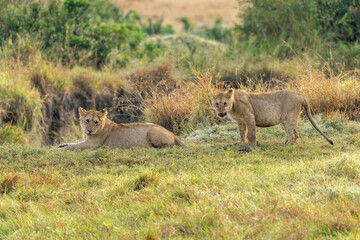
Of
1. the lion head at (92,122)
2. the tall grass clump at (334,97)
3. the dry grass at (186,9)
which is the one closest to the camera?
the lion head at (92,122)

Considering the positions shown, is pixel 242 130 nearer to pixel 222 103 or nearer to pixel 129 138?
pixel 222 103

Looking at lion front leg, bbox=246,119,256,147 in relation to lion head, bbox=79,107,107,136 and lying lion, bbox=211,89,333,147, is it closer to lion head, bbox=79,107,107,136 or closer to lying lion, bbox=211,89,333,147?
lying lion, bbox=211,89,333,147

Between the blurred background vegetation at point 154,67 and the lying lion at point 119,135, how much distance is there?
2.43 metres

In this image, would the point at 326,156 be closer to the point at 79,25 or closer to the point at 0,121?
the point at 0,121

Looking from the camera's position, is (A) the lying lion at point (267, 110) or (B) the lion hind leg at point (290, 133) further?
(B) the lion hind leg at point (290, 133)

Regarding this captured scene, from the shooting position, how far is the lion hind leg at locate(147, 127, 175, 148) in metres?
8.88

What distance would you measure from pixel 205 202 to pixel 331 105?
6734 millimetres

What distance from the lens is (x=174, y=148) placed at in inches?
340

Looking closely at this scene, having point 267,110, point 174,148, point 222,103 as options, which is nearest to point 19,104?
point 174,148

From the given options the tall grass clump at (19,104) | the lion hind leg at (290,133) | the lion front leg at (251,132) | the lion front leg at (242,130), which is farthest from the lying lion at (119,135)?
the tall grass clump at (19,104)

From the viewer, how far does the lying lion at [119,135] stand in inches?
351

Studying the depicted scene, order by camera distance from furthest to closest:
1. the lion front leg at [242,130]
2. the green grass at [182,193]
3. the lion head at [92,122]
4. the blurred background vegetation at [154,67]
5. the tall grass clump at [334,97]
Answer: the blurred background vegetation at [154,67] → the tall grass clump at [334,97] → the lion front leg at [242,130] → the lion head at [92,122] → the green grass at [182,193]

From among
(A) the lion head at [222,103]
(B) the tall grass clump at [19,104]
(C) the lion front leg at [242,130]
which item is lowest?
(B) the tall grass clump at [19,104]

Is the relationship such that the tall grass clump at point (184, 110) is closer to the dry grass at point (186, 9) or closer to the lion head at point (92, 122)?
the lion head at point (92, 122)
